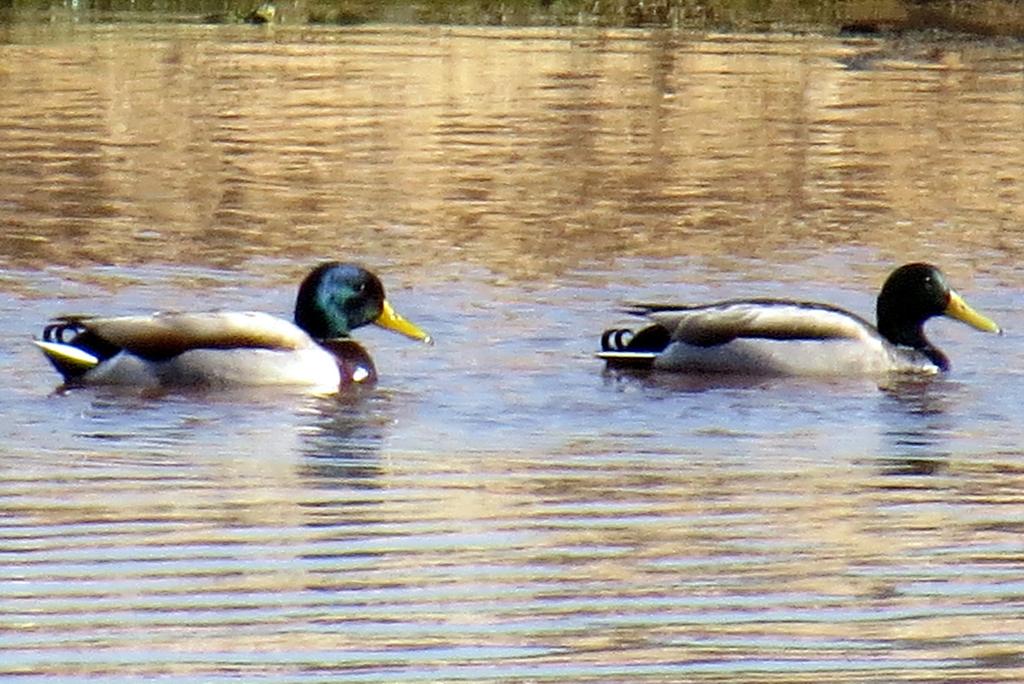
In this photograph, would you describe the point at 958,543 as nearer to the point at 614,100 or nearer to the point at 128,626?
the point at 128,626

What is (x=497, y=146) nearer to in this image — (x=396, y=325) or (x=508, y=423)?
(x=396, y=325)

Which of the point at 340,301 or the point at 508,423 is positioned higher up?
the point at 340,301

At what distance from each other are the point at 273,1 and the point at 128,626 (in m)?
28.2

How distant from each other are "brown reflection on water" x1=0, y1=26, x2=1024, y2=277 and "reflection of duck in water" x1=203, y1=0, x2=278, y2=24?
91cm

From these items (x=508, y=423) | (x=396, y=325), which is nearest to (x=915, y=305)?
(x=396, y=325)

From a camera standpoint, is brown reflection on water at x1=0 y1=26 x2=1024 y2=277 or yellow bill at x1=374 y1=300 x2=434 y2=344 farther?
brown reflection on water at x1=0 y1=26 x2=1024 y2=277

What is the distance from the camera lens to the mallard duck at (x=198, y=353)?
442 inches

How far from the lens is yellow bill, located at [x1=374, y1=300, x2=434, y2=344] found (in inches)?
476

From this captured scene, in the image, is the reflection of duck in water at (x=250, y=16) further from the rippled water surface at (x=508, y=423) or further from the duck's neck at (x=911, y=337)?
the duck's neck at (x=911, y=337)

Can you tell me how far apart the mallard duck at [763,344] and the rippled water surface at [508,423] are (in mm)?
143

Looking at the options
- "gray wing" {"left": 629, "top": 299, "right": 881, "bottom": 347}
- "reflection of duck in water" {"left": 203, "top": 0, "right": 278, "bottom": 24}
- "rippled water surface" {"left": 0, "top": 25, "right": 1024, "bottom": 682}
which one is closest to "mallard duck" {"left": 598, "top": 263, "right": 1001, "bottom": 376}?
"gray wing" {"left": 629, "top": 299, "right": 881, "bottom": 347}

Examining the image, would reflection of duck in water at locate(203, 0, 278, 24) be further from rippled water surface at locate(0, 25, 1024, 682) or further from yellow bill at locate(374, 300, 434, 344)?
yellow bill at locate(374, 300, 434, 344)

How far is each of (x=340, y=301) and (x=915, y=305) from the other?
8.46ft

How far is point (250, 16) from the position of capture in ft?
109
